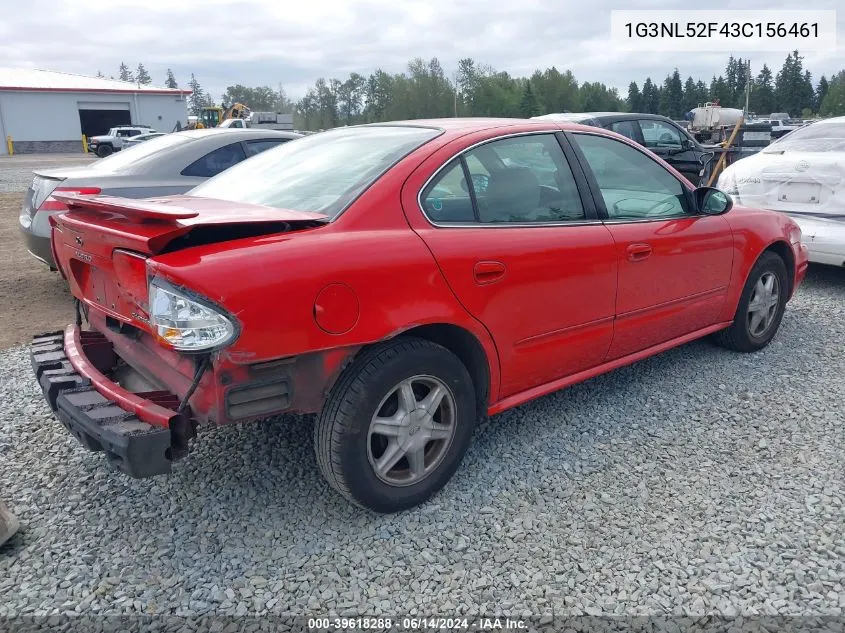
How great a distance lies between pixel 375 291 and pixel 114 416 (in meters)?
1.02

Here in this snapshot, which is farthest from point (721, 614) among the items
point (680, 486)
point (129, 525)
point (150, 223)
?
point (150, 223)

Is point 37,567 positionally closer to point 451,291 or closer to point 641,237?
point 451,291

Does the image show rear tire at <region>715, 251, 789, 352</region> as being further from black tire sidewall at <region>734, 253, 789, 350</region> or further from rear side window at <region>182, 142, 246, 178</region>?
rear side window at <region>182, 142, 246, 178</region>

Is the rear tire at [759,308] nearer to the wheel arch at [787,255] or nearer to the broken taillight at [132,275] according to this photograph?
the wheel arch at [787,255]

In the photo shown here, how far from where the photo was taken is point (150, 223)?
250 cm

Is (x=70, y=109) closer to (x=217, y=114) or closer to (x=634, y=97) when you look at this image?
(x=217, y=114)

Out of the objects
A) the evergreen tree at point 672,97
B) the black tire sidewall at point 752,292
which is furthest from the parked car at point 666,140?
the evergreen tree at point 672,97

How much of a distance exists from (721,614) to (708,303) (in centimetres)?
229

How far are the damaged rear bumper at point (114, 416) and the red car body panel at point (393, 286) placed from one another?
1.7 inches

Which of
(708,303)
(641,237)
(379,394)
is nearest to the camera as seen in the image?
(379,394)

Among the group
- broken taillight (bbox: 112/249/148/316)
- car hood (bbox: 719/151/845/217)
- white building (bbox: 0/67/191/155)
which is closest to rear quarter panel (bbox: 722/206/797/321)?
car hood (bbox: 719/151/845/217)

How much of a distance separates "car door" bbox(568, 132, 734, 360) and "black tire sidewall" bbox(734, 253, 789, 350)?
13.0 inches

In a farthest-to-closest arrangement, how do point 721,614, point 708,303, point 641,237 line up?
point 708,303 < point 641,237 < point 721,614

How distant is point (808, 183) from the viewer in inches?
242
